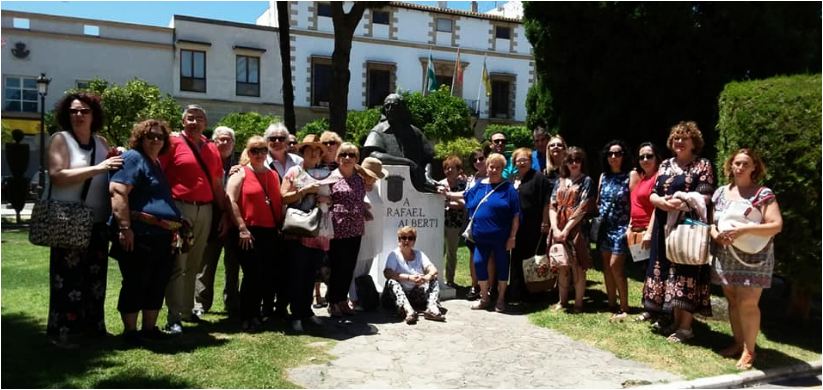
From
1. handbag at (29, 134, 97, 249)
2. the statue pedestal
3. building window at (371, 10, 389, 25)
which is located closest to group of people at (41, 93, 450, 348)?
handbag at (29, 134, 97, 249)

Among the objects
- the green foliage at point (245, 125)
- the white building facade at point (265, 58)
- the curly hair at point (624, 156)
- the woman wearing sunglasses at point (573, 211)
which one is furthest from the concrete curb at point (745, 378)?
the white building facade at point (265, 58)

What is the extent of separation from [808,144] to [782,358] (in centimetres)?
194

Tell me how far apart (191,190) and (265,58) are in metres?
29.9

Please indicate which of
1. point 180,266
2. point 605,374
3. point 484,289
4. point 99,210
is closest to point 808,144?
point 605,374

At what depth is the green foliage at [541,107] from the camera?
11898mm

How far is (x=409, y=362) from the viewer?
514 cm

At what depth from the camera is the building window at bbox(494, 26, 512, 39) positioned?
38125mm

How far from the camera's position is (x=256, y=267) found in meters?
5.69

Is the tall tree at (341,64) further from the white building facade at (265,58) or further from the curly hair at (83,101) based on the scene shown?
the white building facade at (265,58)

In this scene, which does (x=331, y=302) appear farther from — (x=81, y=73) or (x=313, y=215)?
(x=81, y=73)

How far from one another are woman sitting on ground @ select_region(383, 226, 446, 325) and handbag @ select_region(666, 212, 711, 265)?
2319 mm

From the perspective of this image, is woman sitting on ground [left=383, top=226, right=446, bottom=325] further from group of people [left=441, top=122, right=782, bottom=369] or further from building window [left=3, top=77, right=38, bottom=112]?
building window [left=3, top=77, right=38, bottom=112]

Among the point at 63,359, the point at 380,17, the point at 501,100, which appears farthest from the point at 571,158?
the point at 501,100

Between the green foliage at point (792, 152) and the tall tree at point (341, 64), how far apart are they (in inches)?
346
